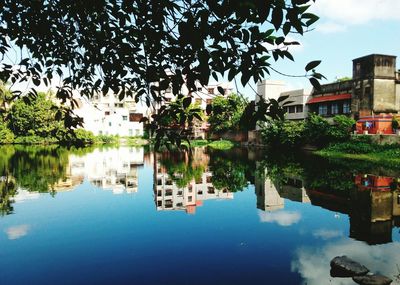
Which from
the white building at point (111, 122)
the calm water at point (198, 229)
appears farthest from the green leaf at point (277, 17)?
the white building at point (111, 122)

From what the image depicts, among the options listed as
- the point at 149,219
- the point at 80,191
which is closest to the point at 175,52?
the point at 149,219

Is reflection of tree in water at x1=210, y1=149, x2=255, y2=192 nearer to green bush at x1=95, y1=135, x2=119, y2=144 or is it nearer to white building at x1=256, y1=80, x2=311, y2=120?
white building at x1=256, y1=80, x2=311, y2=120

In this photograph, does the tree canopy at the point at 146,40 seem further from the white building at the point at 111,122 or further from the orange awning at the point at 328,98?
the white building at the point at 111,122

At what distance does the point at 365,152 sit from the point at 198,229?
84.2ft

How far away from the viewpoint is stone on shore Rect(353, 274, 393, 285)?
6809 mm

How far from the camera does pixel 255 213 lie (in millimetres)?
13367

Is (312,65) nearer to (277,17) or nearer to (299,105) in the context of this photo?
(277,17)

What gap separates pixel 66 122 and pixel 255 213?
10.4m

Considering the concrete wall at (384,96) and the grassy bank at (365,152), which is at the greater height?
the concrete wall at (384,96)

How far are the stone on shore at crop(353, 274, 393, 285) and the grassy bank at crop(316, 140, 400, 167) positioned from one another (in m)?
21.0

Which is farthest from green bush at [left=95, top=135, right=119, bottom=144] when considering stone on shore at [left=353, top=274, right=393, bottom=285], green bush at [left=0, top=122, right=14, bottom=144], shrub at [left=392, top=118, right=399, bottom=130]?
stone on shore at [left=353, top=274, right=393, bottom=285]

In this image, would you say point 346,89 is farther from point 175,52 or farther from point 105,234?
point 175,52

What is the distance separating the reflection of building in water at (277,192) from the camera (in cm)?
1452

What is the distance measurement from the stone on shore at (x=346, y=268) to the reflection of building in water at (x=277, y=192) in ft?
18.6
